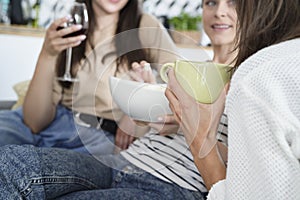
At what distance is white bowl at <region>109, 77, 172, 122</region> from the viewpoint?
1017mm

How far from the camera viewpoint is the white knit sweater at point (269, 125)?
2.20ft

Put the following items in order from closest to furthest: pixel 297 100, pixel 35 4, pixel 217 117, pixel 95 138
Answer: pixel 297 100 < pixel 217 117 < pixel 95 138 < pixel 35 4

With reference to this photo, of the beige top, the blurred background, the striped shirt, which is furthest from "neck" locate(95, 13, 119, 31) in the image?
the blurred background

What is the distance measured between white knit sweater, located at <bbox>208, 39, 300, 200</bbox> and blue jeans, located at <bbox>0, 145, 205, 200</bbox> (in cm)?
37

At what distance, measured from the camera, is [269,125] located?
0.67 m

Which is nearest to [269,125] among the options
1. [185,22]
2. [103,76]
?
[103,76]

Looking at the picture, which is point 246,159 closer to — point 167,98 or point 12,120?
point 167,98

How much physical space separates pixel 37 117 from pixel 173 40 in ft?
1.91

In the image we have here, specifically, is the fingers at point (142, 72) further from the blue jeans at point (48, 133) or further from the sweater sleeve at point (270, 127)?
the blue jeans at point (48, 133)

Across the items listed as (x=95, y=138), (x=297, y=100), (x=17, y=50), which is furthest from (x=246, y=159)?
(x=17, y=50)

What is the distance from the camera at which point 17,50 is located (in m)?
2.86

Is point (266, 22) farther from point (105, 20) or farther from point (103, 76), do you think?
point (105, 20)

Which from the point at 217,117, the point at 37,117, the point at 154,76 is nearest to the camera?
the point at 217,117

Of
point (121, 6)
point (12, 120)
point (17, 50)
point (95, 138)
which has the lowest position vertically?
point (17, 50)
